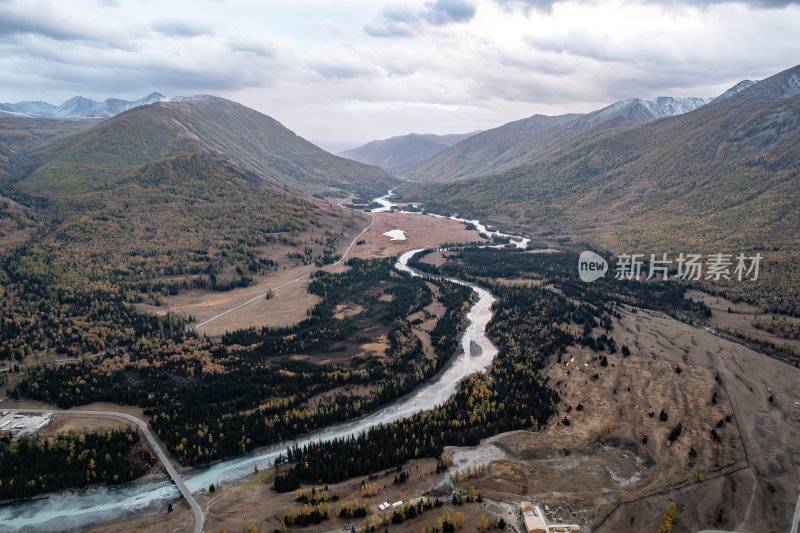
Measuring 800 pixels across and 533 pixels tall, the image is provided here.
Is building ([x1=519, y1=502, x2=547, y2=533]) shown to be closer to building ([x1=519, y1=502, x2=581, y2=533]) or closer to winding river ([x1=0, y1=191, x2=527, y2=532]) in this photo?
building ([x1=519, y1=502, x2=581, y2=533])

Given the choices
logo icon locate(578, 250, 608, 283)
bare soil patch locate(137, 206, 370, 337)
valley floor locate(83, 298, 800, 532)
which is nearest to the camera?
valley floor locate(83, 298, 800, 532)

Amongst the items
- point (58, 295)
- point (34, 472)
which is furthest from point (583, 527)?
point (58, 295)

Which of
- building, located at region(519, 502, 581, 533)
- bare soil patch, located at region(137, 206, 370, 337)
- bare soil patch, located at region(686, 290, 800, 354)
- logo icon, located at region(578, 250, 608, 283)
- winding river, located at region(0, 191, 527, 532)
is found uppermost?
logo icon, located at region(578, 250, 608, 283)

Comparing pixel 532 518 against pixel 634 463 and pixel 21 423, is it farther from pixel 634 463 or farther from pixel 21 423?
pixel 21 423

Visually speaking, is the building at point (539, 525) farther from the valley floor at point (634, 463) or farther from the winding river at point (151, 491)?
the winding river at point (151, 491)

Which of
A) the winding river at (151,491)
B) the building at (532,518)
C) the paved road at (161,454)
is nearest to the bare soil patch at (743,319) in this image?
the winding river at (151,491)

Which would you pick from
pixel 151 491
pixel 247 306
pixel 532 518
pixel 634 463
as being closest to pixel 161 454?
pixel 151 491

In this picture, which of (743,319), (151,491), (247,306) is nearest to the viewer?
(151,491)

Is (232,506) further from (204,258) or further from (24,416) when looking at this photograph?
(204,258)

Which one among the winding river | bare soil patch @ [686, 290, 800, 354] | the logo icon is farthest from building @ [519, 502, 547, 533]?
the logo icon
